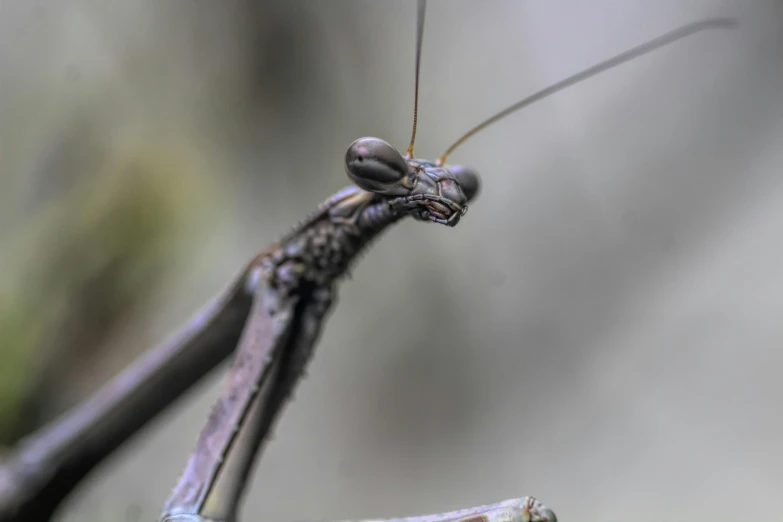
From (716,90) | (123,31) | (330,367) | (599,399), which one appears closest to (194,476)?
(330,367)

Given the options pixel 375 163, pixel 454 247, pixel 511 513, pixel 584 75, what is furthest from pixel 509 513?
pixel 454 247

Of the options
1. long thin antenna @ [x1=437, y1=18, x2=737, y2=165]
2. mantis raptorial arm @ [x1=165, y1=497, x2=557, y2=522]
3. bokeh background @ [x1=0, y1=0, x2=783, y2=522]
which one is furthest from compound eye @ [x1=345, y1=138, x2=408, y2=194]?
bokeh background @ [x1=0, y1=0, x2=783, y2=522]

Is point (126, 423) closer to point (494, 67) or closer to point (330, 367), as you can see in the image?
point (330, 367)

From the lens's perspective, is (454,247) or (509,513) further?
(454,247)

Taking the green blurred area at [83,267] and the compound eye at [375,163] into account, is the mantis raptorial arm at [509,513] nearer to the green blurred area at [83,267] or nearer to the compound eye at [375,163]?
the compound eye at [375,163]

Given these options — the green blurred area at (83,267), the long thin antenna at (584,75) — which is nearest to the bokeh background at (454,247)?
the green blurred area at (83,267)

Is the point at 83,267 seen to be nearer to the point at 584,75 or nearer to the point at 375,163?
the point at 375,163

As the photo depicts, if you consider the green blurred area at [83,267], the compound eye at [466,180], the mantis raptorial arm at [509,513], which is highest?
the green blurred area at [83,267]
